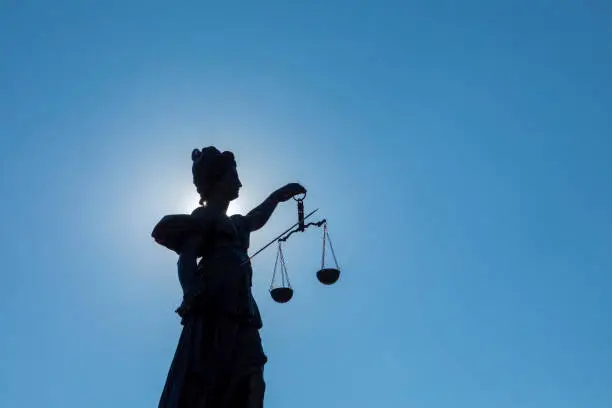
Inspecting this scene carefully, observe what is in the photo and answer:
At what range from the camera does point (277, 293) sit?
11430mm

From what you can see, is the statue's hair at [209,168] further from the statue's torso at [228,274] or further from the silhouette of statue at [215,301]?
the statue's torso at [228,274]

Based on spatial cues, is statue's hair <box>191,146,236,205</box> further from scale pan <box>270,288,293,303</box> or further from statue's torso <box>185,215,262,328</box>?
scale pan <box>270,288,293,303</box>

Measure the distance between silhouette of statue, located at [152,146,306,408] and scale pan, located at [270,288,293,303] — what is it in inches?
57.6

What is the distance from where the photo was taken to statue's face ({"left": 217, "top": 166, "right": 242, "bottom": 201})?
10.1 m

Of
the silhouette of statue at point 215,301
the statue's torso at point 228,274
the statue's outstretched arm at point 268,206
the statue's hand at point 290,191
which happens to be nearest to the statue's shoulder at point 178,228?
the silhouette of statue at point 215,301

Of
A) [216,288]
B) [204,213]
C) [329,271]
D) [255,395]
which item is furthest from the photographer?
[329,271]

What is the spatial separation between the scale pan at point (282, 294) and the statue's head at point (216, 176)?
1839 millimetres

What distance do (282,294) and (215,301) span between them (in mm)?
2420

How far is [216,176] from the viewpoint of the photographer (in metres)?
10.2

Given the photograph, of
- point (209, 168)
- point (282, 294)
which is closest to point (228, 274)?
point (209, 168)

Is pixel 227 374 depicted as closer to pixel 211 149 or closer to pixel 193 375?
pixel 193 375

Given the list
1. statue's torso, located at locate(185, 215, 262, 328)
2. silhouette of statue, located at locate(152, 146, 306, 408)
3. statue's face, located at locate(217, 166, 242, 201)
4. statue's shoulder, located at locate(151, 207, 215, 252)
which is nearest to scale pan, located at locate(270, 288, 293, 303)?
silhouette of statue, located at locate(152, 146, 306, 408)

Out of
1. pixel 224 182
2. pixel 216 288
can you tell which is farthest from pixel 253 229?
pixel 216 288

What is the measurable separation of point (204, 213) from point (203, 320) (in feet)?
4.69
